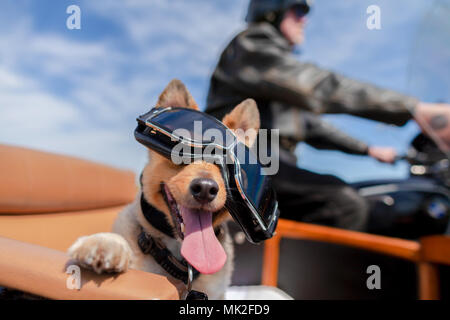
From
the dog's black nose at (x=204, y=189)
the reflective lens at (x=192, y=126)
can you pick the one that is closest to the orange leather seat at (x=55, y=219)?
the dog's black nose at (x=204, y=189)

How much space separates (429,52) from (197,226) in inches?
68.5

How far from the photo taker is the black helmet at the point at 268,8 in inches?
79.2

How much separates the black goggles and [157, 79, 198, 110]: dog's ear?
0.18m

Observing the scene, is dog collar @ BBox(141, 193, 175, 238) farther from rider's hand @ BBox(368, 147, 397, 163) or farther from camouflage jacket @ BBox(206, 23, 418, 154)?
rider's hand @ BBox(368, 147, 397, 163)

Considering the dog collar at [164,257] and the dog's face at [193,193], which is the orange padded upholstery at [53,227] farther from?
the dog's face at [193,193]

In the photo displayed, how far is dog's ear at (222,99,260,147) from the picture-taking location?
1127mm

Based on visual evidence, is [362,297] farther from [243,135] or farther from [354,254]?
[243,135]

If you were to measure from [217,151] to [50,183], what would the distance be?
4.91 ft

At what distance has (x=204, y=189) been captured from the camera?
0.91m

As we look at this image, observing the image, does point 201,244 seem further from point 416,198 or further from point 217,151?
point 416,198

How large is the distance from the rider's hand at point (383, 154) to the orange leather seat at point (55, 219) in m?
1.92

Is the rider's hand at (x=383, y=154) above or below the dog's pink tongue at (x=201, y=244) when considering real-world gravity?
above
